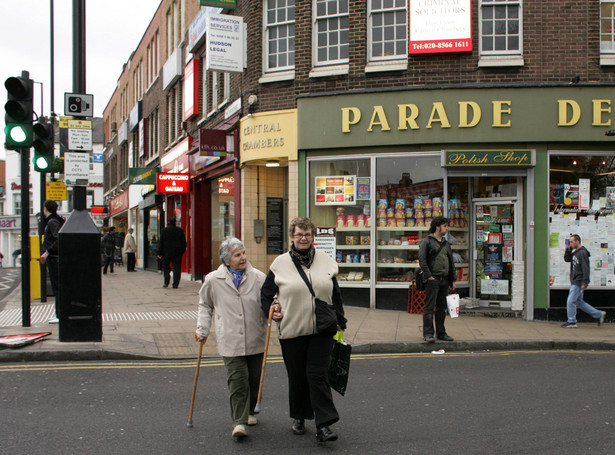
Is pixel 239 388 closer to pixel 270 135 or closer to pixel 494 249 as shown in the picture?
pixel 494 249

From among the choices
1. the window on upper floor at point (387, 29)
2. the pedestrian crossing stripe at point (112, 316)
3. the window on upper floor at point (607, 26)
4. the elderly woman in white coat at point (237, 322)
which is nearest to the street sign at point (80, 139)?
the pedestrian crossing stripe at point (112, 316)

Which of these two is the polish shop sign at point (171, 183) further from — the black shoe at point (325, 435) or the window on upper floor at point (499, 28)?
the black shoe at point (325, 435)

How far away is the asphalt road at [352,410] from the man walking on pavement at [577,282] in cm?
317

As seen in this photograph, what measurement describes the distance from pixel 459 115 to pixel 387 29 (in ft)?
8.08

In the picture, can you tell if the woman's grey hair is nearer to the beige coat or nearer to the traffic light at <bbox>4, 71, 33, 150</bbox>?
the beige coat

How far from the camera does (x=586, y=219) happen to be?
12305 millimetres

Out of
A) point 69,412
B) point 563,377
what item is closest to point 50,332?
point 69,412

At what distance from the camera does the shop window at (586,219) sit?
40.3 ft

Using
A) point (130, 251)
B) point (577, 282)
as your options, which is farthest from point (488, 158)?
point (130, 251)

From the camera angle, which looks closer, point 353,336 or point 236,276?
point 236,276

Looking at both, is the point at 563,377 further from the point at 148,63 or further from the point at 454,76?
the point at 148,63

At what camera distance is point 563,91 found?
478 inches

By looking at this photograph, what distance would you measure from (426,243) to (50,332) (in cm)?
566

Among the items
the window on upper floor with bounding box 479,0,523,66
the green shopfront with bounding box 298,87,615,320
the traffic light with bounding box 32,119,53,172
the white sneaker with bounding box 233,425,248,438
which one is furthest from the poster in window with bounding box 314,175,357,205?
the white sneaker with bounding box 233,425,248,438
